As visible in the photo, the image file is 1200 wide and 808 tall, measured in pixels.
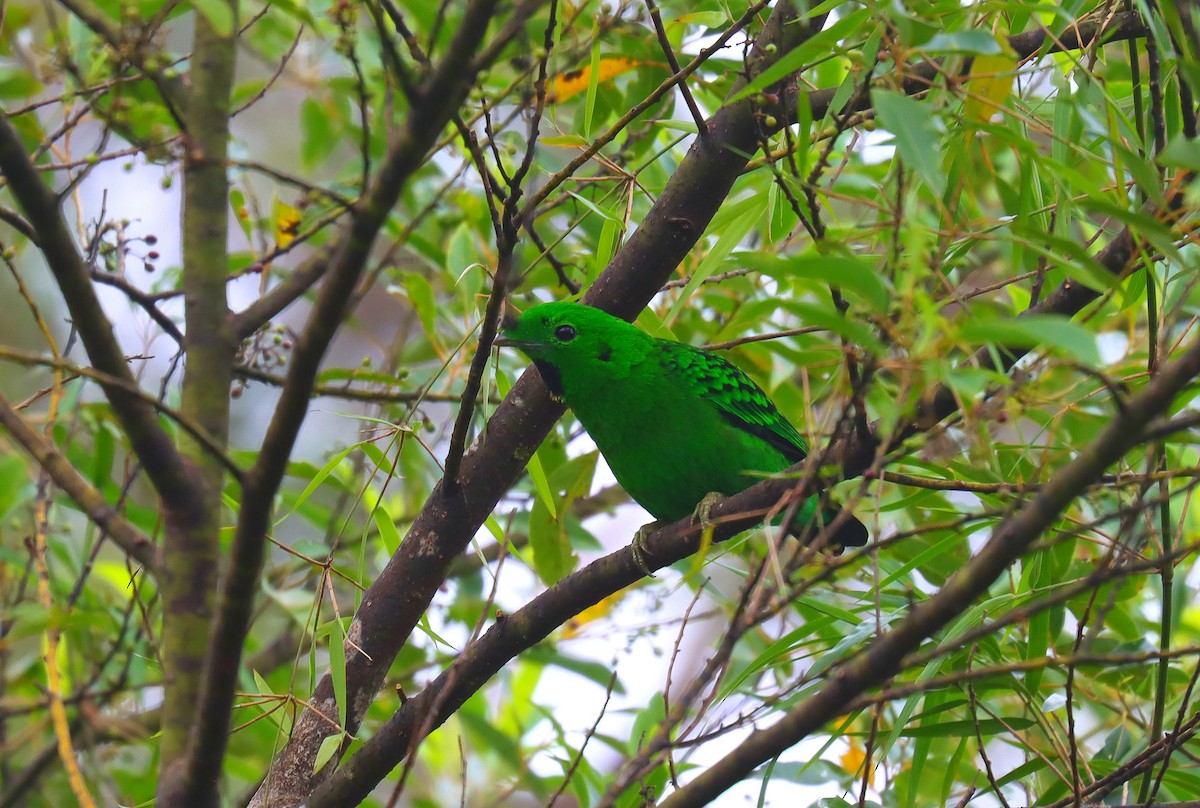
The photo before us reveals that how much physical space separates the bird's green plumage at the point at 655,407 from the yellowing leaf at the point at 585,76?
953 millimetres

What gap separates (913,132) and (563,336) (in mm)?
2313

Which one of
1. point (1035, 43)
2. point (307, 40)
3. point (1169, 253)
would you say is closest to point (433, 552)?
point (1169, 253)

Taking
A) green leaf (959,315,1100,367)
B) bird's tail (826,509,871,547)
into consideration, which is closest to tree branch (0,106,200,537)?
green leaf (959,315,1100,367)

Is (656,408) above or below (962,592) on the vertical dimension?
above

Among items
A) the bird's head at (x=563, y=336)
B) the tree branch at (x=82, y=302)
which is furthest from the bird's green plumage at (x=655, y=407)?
the tree branch at (x=82, y=302)

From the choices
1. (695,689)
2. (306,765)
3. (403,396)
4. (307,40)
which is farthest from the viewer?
(307,40)

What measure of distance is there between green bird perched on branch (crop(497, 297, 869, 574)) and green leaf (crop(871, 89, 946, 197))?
2.02 m

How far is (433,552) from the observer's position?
3.44m

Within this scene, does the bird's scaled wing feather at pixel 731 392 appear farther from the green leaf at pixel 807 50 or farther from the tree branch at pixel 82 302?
the tree branch at pixel 82 302

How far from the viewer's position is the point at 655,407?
439 cm

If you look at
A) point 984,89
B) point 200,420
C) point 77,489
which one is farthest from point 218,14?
point 984,89

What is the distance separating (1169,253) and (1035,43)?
166 cm

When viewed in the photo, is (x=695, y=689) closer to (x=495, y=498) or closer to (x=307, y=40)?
(x=495, y=498)

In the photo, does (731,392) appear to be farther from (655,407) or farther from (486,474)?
(486,474)
